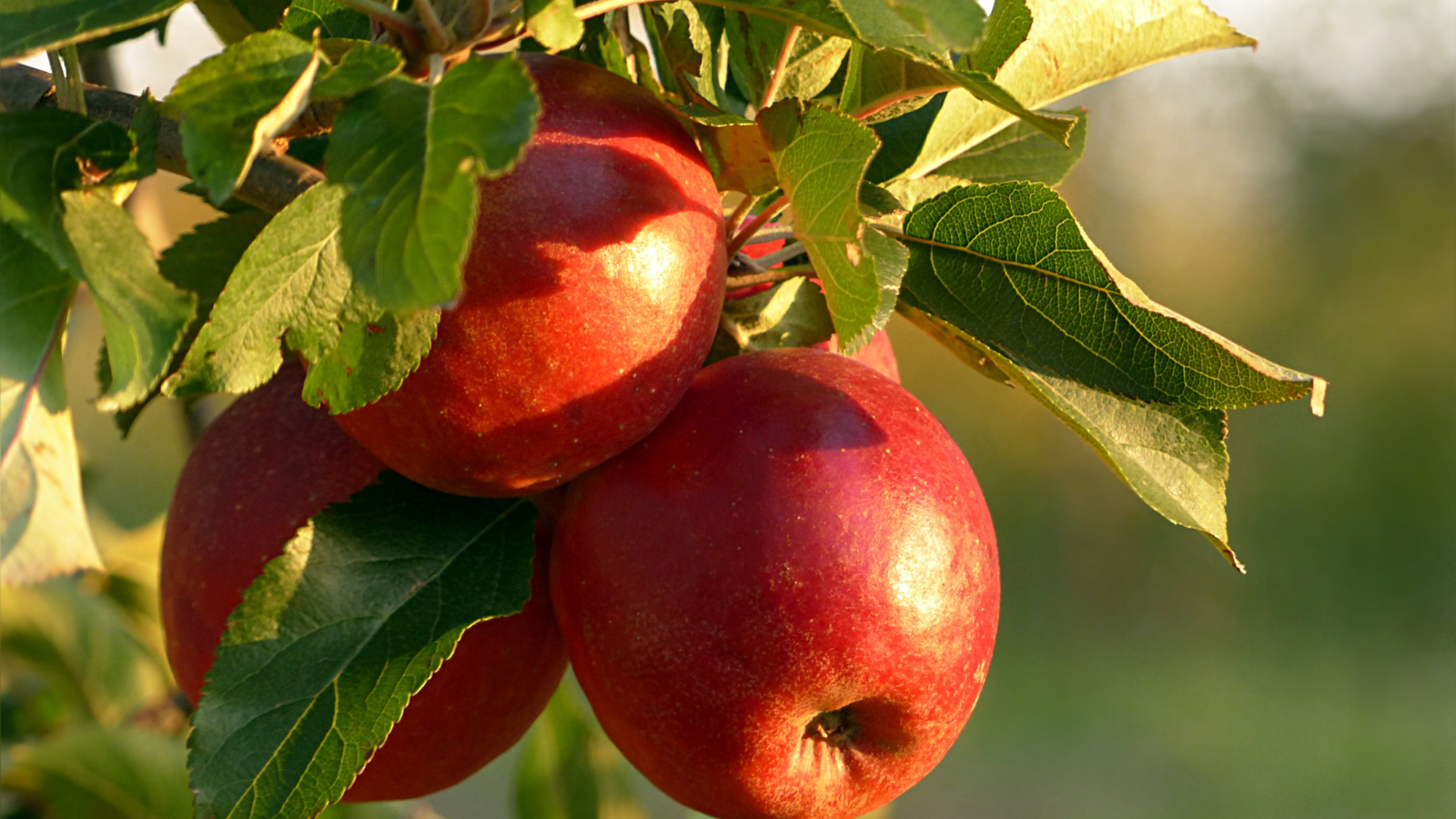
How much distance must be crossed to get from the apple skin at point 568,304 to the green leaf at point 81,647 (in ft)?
2.66

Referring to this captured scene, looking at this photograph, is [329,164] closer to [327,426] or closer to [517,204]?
[517,204]

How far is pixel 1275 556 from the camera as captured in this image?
5906mm

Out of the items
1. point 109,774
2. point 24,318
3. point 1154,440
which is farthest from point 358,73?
point 109,774

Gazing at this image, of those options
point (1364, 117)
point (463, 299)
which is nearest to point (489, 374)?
point (463, 299)

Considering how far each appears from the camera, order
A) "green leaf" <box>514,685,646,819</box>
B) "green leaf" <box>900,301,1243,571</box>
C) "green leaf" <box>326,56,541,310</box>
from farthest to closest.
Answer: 1. "green leaf" <box>514,685,646,819</box>
2. "green leaf" <box>900,301,1243,571</box>
3. "green leaf" <box>326,56,541,310</box>

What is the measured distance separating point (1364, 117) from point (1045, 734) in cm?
433

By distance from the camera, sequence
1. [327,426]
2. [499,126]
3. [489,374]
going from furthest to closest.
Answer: [327,426]
[489,374]
[499,126]

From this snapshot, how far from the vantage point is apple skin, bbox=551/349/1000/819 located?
1.51 feet

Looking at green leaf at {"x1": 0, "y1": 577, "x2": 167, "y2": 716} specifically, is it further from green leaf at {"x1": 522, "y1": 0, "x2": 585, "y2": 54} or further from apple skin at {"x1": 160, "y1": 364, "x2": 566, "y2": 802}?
green leaf at {"x1": 522, "y1": 0, "x2": 585, "y2": 54}

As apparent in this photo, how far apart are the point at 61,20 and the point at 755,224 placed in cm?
29

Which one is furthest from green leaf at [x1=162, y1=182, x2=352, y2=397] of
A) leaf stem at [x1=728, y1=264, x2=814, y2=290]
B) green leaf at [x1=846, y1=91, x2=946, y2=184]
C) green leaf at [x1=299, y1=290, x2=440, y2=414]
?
green leaf at [x1=846, y1=91, x2=946, y2=184]

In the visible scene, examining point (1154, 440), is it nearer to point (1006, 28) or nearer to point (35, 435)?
point (1006, 28)

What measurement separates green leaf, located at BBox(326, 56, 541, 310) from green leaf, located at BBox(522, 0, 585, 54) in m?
0.03

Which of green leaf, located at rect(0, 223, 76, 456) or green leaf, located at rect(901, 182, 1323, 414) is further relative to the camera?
green leaf, located at rect(901, 182, 1323, 414)
